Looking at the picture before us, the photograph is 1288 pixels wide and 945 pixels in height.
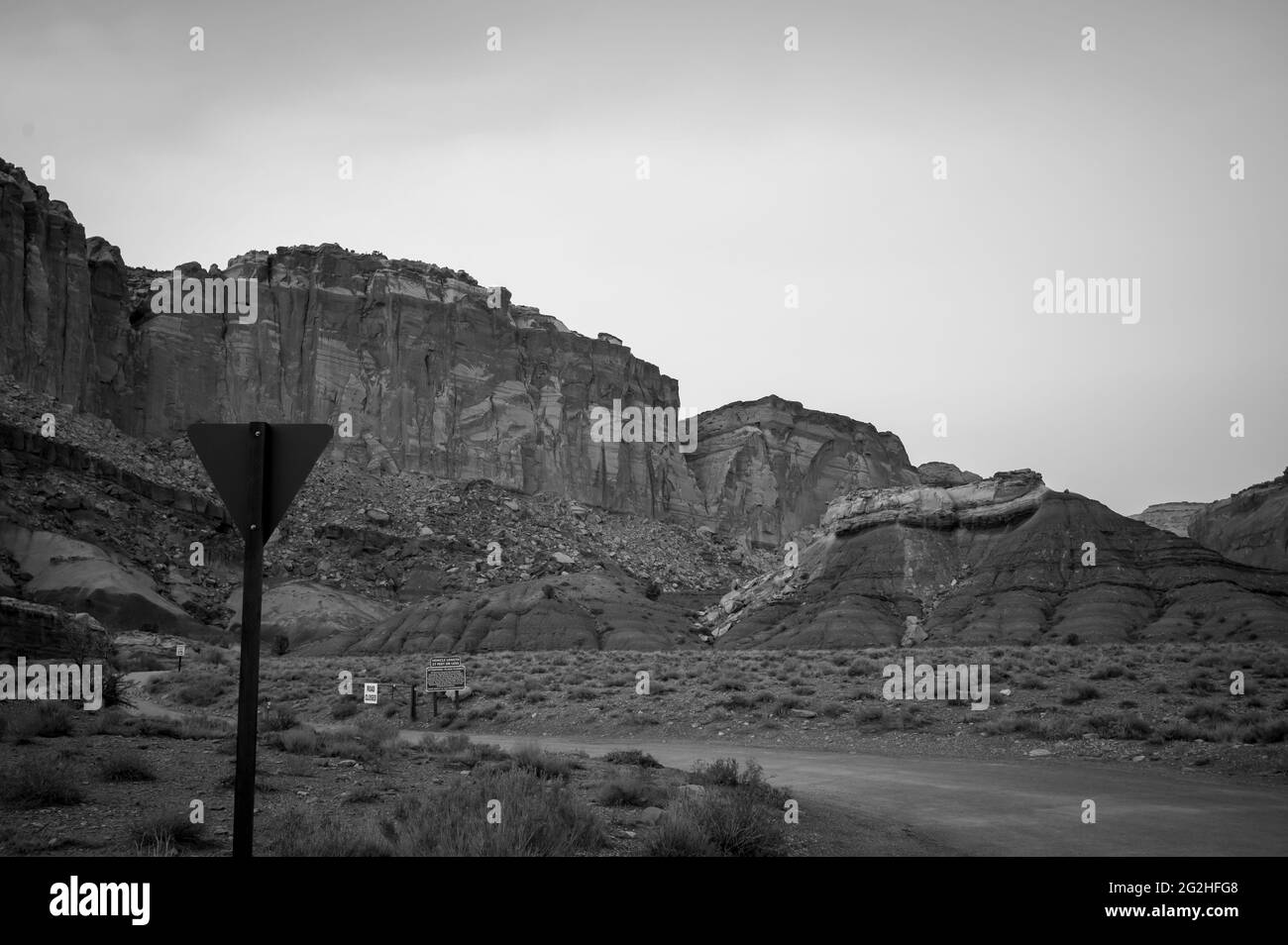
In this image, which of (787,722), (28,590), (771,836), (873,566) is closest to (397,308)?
(28,590)

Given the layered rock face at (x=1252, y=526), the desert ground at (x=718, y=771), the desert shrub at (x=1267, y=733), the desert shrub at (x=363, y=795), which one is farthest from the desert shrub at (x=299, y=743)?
the layered rock face at (x=1252, y=526)

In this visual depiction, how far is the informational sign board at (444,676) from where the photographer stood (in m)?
24.9

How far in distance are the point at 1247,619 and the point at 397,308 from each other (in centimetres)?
11668

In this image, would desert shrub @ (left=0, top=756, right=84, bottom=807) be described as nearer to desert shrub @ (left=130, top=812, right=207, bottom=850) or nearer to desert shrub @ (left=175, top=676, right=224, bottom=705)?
desert shrub @ (left=130, top=812, right=207, bottom=850)

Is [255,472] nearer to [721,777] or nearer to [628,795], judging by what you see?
[628,795]

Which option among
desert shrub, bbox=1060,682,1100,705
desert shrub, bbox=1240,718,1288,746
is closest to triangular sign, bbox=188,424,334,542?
desert shrub, bbox=1240,718,1288,746

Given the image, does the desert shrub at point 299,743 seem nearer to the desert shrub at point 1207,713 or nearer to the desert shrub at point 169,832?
the desert shrub at point 169,832

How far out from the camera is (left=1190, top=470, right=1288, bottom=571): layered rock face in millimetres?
98688

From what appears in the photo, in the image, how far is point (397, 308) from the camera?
452ft

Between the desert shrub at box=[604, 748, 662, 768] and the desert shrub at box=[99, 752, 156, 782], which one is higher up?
the desert shrub at box=[99, 752, 156, 782]

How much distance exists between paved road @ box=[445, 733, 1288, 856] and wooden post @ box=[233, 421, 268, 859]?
6548 millimetres

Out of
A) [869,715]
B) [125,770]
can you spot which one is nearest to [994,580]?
[869,715]

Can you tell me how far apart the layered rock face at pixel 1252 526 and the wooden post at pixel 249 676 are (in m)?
105

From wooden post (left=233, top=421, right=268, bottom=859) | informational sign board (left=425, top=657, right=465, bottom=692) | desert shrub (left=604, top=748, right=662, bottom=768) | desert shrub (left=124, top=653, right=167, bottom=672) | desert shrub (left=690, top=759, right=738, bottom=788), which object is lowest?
desert shrub (left=124, top=653, right=167, bottom=672)
